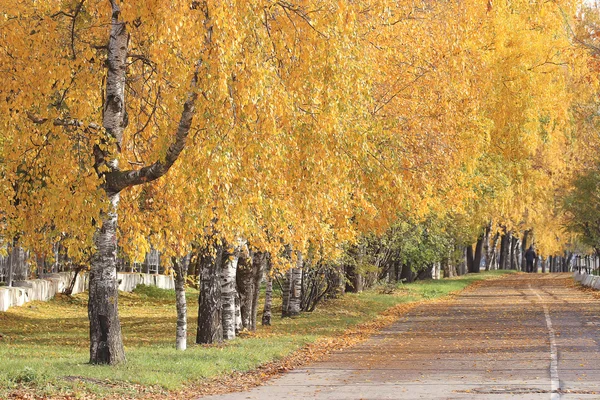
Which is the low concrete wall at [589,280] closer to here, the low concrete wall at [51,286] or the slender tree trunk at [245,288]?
the low concrete wall at [51,286]

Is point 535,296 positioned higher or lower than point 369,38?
lower

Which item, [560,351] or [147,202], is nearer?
[147,202]

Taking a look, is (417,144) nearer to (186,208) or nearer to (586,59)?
(186,208)

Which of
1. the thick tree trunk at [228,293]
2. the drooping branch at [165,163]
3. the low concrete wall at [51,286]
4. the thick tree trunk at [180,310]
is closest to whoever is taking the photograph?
the drooping branch at [165,163]

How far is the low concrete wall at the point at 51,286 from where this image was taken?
34.1 metres

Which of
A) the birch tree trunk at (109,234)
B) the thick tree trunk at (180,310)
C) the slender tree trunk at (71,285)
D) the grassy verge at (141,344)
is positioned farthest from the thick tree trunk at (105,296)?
the slender tree trunk at (71,285)

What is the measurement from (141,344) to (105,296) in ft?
26.4

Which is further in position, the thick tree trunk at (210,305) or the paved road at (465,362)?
the thick tree trunk at (210,305)

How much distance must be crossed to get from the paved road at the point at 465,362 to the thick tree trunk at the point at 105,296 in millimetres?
2633

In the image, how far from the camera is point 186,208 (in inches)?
674

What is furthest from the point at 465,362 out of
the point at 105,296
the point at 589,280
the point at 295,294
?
the point at 589,280

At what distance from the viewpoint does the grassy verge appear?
14797 millimetres

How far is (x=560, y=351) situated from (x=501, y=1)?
16629 mm

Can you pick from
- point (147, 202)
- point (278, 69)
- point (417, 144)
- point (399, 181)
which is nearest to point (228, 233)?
point (147, 202)
